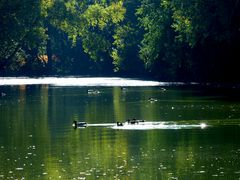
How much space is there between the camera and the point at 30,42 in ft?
399

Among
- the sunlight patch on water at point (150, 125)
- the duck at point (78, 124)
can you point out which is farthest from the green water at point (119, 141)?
the sunlight patch on water at point (150, 125)

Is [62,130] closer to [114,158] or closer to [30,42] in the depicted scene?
[114,158]

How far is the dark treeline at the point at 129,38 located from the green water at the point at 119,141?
48.1 feet

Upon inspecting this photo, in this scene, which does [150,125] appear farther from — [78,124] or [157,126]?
[78,124]

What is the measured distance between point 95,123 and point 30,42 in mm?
65286

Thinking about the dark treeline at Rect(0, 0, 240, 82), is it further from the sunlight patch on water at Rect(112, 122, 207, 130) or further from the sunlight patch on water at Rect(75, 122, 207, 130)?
the sunlight patch on water at Rect(112, 122, 207, 130)

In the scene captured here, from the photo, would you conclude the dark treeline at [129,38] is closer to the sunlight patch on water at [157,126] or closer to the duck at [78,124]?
the sunlight patch on water at [157,126]

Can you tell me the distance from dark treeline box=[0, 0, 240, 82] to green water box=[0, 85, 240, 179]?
48.1ft

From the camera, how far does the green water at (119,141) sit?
36.5 m

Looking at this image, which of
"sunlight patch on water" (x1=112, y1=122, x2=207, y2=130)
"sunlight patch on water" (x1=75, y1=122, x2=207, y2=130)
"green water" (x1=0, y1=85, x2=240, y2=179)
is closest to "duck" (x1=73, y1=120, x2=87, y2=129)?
"green water" (x1=0, y1=85, x2=240, y2=179)

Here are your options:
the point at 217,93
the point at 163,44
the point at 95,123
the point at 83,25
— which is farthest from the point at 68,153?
the point at 83,25

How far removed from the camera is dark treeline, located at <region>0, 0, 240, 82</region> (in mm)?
94062

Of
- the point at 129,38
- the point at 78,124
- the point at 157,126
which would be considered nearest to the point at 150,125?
the point at 157,126

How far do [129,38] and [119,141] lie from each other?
97358 mm
